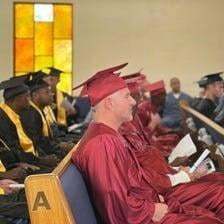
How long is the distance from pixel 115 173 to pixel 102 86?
0.70m

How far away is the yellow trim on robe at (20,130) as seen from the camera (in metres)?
5.91

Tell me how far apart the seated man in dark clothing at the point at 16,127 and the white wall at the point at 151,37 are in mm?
5542

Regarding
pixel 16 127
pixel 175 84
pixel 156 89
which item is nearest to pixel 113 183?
pixel 16 127

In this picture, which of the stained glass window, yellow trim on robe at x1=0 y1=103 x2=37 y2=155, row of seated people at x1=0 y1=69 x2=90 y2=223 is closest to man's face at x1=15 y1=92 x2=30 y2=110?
row of seated people at x1=0 y1=69 x2=90 y2=223

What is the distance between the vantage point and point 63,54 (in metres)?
11.6

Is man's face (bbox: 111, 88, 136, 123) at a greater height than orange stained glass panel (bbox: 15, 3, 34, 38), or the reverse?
orange stained glass panel (bbox: 15, 3, 34, 38)

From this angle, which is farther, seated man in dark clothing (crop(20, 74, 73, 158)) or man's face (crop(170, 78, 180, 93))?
man's face (crop(170, 78, 180, 93))

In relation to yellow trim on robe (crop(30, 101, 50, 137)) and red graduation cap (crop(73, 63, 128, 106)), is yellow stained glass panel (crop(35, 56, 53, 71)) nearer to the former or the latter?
yellow trim on robe (crop(30, 101, 50, 137))

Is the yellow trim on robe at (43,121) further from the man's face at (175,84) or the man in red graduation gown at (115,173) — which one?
the man's face at (175,84)

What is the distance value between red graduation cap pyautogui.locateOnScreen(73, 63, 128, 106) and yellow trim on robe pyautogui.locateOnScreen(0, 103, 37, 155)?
2.49 metres

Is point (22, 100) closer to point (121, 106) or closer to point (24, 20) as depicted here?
point (121, 106)

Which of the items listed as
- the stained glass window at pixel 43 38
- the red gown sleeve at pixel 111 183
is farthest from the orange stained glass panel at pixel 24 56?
the red gown sleeve at pixel 111 183

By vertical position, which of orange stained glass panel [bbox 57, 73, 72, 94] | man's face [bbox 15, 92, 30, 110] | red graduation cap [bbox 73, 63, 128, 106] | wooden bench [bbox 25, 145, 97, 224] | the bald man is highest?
red graduation cap [bbox 73, 63, 128, 106]

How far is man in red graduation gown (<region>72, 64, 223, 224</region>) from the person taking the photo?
3.02 metres
